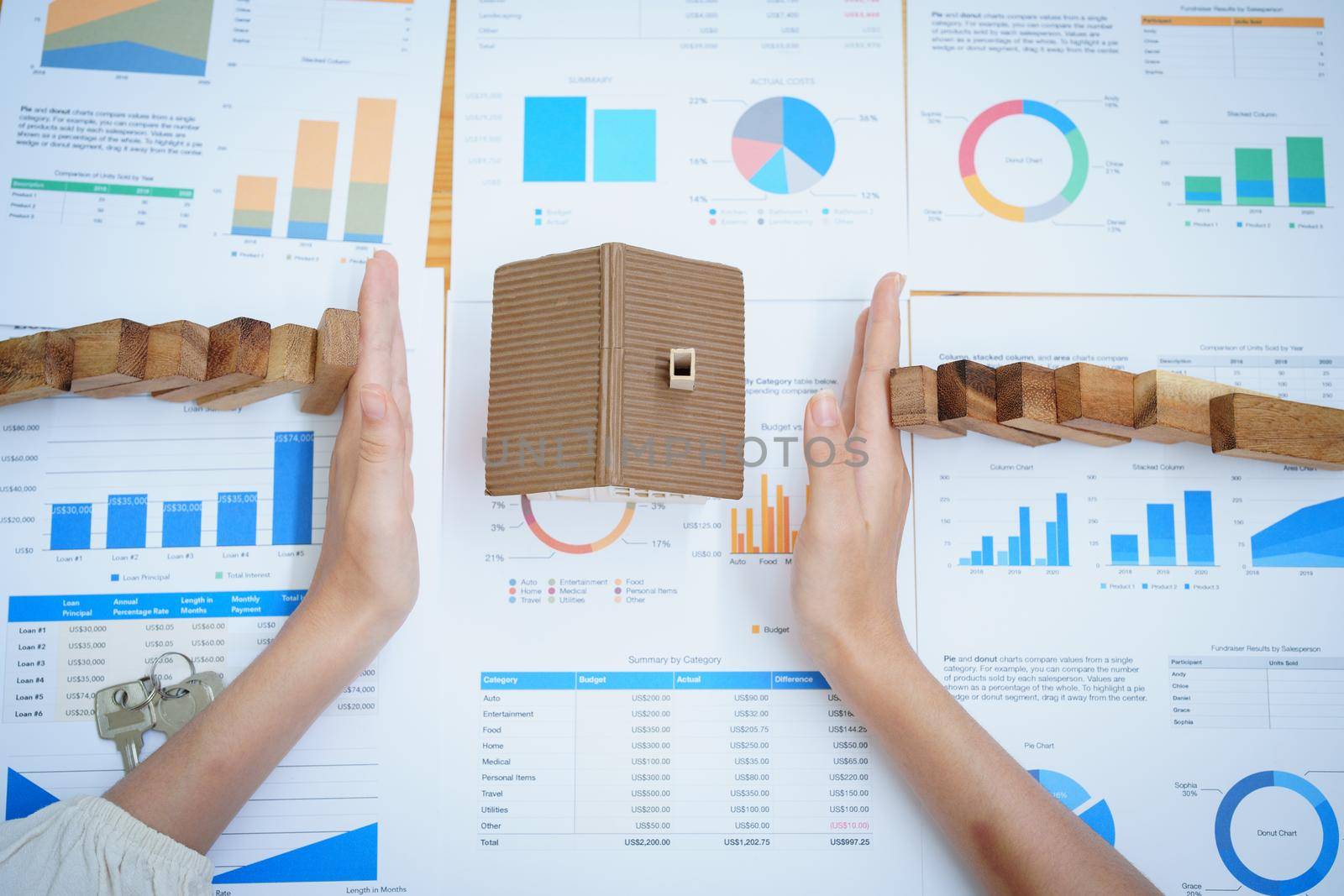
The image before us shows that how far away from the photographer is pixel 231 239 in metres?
1.04

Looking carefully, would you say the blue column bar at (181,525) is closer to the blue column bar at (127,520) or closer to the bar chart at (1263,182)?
the blue column bar at (127,520)

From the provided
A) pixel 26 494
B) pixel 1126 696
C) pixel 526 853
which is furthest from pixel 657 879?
pixel 26 494

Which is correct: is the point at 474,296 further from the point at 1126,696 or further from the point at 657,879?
the point at 1126,696

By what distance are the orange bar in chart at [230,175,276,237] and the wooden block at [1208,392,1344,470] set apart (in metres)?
1.04

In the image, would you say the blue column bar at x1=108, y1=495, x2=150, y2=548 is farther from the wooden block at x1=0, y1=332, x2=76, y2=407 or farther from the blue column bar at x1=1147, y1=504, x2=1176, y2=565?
the blue column bar at x1=1147, y1=504, x2=1176, y2=565

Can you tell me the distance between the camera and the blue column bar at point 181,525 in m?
1.00

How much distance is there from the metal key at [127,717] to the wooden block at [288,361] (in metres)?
0.33

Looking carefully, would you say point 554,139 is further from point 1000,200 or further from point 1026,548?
point 1026,548

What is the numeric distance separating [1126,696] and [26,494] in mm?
1209

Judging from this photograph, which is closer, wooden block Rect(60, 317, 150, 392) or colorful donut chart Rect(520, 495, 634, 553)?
wooden block Rect(60, 317, 150, 392)

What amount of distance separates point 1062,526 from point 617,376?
541mm

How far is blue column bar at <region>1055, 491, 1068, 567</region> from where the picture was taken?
1005mm

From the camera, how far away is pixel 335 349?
0.93m

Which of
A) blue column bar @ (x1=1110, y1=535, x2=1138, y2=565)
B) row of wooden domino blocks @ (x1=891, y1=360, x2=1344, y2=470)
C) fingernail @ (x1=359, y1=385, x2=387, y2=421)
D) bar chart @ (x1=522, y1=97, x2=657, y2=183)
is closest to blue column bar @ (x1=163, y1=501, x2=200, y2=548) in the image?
fingernail @ (x1=359, y1=385, x2=387, y2=421)
